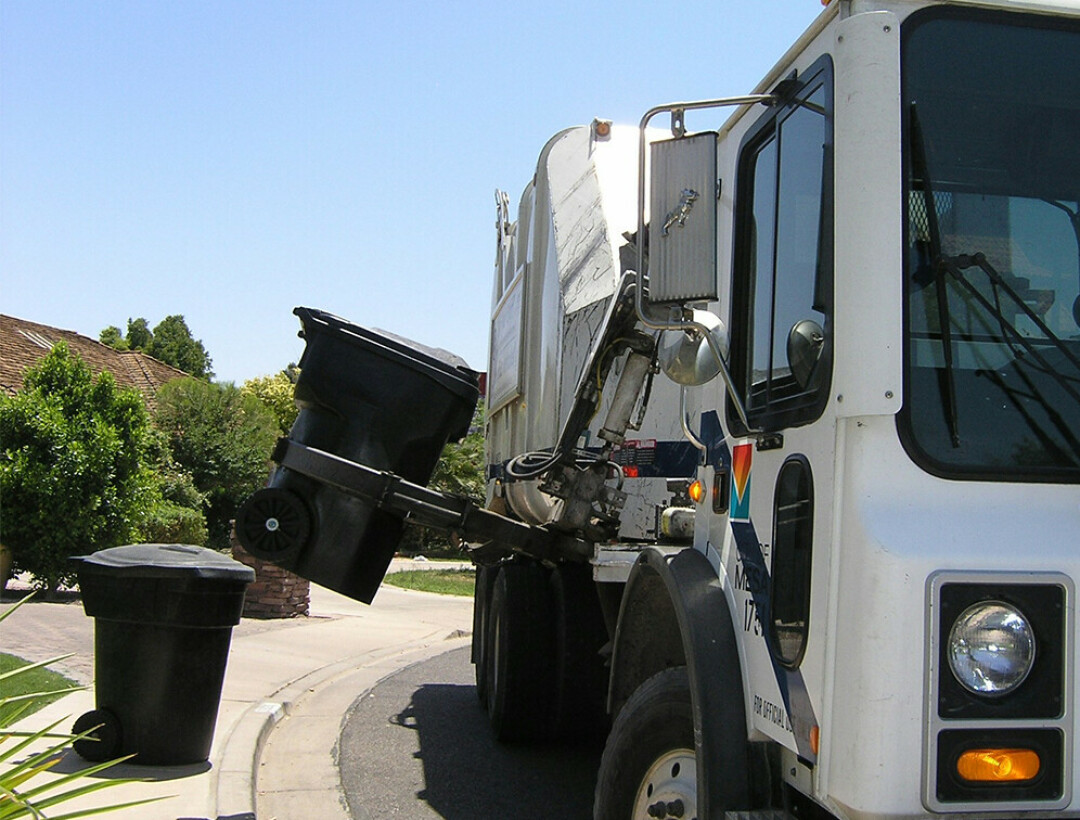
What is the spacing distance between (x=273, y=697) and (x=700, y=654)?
235 inches

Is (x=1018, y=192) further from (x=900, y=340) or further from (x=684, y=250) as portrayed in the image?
(x=684, y=250)

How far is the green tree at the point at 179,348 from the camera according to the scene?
210 ft

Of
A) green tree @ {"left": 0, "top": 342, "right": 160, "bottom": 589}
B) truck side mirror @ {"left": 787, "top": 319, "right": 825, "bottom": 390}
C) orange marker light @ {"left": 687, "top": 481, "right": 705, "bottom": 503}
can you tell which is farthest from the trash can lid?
green tree @ {"left": 0, "top": 342, "right": 160, "bottom": 589}

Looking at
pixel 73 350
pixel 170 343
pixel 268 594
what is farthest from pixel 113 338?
pixel 268 594

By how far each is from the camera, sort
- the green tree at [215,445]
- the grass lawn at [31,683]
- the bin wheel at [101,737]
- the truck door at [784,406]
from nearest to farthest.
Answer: the truck door at [784,406]
the bin wheel at [101,737]
the grass lawn at [31,683]
the green tree at [215,445]

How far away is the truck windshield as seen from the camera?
2.56m

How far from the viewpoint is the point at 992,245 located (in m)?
2.70

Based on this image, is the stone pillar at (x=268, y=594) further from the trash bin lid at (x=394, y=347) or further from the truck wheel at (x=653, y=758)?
the truck wheel at (x=653, y=758)

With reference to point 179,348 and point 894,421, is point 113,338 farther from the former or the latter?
point 894,421

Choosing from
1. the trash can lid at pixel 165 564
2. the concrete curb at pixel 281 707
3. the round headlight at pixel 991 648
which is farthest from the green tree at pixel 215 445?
the round headlight at pixel 991 648

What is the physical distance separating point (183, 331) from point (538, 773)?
65.8 meters

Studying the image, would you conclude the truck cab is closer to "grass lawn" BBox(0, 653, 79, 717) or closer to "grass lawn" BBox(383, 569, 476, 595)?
"grass lawn" BBox(0, 653, 79, 717)

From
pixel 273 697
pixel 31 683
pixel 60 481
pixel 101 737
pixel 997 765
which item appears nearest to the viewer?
pixel 997 765

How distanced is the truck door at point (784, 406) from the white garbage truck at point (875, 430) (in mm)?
10
